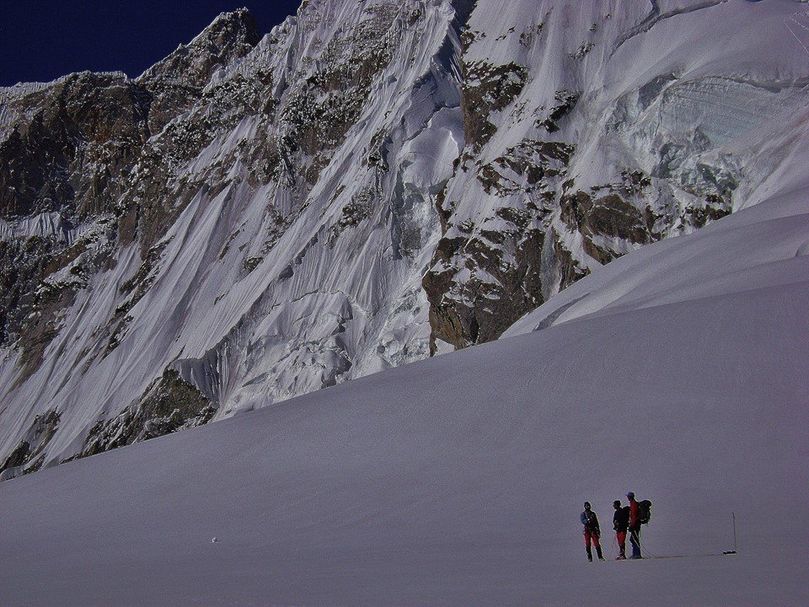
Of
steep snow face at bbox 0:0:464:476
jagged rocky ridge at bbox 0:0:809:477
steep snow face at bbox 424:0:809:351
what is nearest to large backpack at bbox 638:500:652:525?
steep snow face at bbox 424:0:809:351

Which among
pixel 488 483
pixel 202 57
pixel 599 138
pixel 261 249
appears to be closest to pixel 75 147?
pixel 202 57

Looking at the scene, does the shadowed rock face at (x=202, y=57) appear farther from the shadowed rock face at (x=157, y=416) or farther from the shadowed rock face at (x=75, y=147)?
the shadowed rock face at (x=157, y=416)

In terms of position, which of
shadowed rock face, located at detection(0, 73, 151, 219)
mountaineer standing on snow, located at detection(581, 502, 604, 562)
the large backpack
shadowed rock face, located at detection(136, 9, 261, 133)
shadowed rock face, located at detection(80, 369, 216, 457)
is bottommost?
mountaineer standing on snow, located at detection(581, 502, 604, 562)

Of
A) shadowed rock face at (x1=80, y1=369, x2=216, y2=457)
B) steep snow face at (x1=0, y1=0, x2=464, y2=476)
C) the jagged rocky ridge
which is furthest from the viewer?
shadowed rock face at (x1=80, y1=369, x2=216, y2=457)

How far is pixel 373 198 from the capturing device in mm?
51219

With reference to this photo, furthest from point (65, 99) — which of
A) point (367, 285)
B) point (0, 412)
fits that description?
point (367, 285)

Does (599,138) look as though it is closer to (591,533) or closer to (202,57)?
(591,533)

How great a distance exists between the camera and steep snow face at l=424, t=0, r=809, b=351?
106 feet

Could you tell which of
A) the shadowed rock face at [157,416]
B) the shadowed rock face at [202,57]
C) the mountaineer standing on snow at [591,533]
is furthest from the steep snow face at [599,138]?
the shadowed rock face at [202,57]

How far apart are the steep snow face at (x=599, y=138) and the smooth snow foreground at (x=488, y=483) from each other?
→ 13315 mm

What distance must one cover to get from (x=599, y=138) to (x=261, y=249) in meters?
28.0

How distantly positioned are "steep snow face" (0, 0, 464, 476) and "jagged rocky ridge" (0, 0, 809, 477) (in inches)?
7.9

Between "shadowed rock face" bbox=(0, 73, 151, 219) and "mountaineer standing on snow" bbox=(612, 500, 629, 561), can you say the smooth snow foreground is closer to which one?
"mountaineer standing on snow" bbox=(612, 500, 629, 561)

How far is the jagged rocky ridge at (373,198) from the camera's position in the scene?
112 ft
